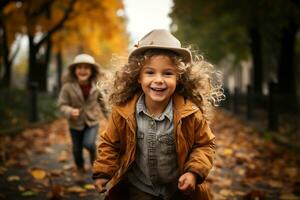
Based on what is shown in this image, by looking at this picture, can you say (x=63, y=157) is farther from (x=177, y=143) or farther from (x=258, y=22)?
(x=258, y=22)

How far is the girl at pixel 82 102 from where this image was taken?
19.9ft

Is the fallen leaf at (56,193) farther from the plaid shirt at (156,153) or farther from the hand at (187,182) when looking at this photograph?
the hand at (187,182)

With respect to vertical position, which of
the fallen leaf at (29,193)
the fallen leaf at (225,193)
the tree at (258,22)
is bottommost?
the fallen leaf at (225,193)

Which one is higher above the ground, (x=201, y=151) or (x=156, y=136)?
(x=156, y=136)

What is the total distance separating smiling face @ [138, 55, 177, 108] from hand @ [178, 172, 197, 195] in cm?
57

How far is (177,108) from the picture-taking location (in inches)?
116

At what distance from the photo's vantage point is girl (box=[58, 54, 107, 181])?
6.06 metres

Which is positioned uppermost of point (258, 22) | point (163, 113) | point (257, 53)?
point (258, 22)

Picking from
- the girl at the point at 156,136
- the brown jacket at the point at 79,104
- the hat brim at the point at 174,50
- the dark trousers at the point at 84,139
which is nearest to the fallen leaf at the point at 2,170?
the dark trousers at the point at 84,139

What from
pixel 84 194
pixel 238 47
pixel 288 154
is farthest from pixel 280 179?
pixel 238 47

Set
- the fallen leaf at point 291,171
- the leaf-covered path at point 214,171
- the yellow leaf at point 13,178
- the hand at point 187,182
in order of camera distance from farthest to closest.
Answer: the fallen leaf at point 291,171 < the yellow leaf at point 13,178 < the leaf-covered path at point 214,171 < the hand at point 187,182

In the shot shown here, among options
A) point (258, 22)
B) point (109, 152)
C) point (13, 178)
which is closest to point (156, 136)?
point (109, 152)

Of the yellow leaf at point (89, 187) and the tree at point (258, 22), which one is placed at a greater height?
the tree at point (258, 22)

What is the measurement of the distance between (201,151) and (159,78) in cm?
59
